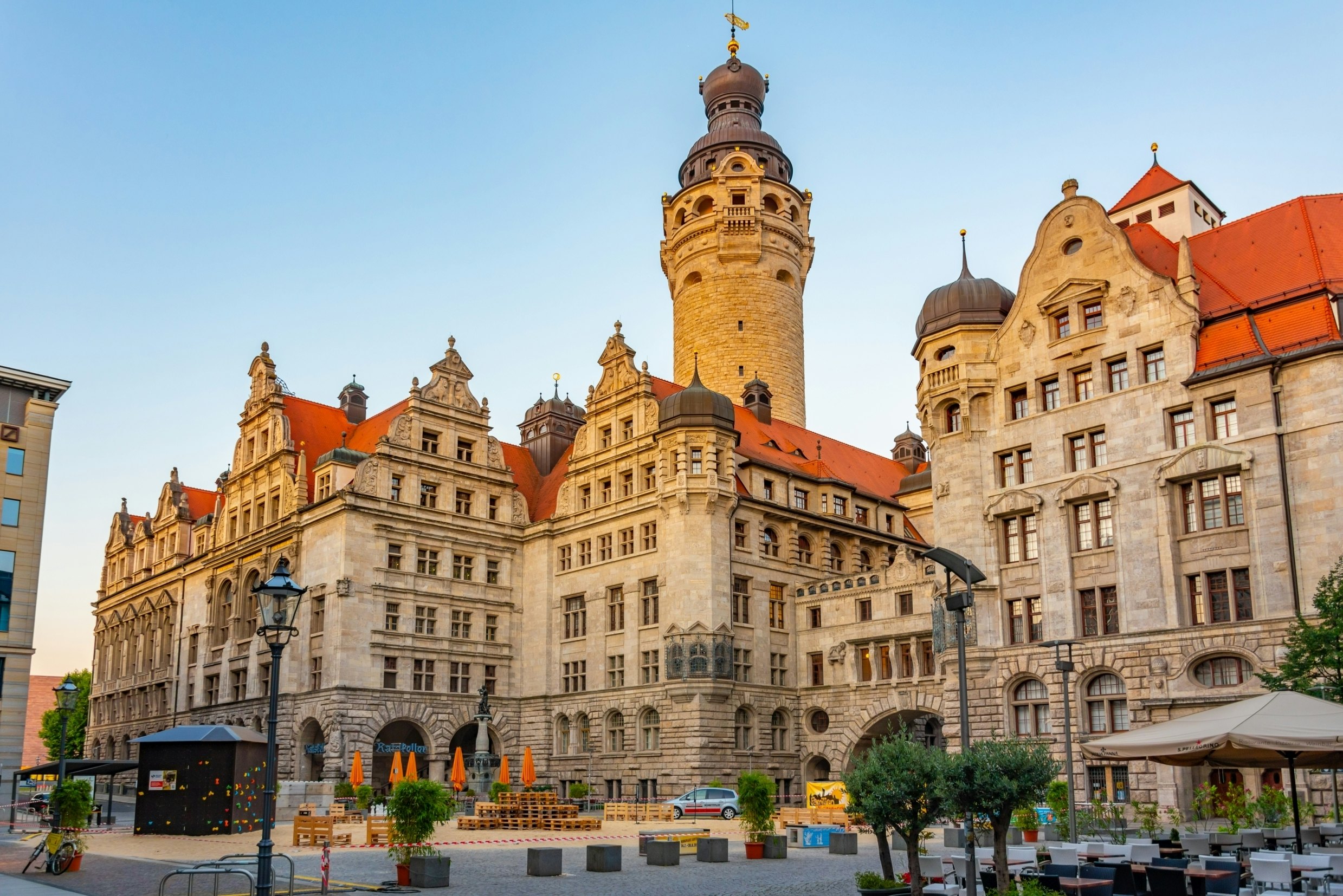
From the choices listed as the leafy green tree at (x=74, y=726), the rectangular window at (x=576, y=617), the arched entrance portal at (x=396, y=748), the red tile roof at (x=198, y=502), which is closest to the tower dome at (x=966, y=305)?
the rectangular window at (x=576, y=617)

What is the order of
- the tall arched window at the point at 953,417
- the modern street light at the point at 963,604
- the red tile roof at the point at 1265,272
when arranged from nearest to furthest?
1. the modern street light at the point at 963,604
2. the red tile roof at the point at 1265,272
3. the tall arched window at the point at 953,417

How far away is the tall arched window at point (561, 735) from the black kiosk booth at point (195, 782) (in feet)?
80.6

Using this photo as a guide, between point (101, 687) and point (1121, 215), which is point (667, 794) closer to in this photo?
point (1121, 215)

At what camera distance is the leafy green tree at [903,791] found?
689 inches

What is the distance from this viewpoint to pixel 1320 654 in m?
29.1

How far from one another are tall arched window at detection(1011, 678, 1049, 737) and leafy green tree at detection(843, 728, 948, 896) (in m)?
24.1

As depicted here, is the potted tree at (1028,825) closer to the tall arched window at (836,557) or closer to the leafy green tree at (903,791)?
the leafy green tree at (903,791)

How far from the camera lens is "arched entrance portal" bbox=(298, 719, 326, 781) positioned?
181 ft

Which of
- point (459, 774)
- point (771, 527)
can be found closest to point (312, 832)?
point (459, 774)

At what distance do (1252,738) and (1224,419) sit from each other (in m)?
21.4

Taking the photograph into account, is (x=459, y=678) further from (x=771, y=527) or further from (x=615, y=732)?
(x=771, y=527)

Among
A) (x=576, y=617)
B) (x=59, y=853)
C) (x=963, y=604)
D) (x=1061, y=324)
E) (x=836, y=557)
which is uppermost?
(x=1061, y=324)

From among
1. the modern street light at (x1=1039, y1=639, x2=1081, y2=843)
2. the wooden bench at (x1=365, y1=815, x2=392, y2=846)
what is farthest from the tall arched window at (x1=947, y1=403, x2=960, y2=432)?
the wooden bench at (x1=365, y1=815, x2=392, y2=846)

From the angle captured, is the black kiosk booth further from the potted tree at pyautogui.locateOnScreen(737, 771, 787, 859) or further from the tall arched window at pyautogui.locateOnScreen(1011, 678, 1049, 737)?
the tall arched window at pyautogui.locateOnScreen(1011, 678, 1049, 737)
